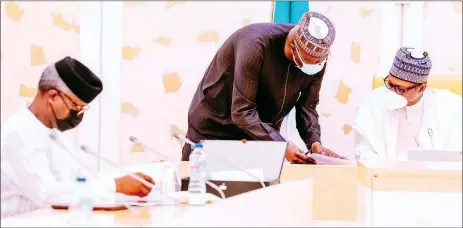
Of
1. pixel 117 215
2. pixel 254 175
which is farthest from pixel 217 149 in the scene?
pixel 117 215

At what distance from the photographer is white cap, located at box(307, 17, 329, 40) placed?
10.3ft

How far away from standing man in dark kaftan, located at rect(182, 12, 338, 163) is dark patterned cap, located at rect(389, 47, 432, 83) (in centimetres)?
36

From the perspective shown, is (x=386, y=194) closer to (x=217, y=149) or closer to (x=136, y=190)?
(x=136, y=190)

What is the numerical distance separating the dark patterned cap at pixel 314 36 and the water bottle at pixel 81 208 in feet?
5.09

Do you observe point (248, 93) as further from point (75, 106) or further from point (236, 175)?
point (75, 106)

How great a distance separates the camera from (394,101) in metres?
3.36

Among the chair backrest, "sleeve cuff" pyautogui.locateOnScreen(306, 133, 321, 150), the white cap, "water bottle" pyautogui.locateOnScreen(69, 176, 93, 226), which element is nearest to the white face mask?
the white cap

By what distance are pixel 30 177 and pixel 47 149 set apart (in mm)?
190

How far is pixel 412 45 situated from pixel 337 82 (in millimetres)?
534

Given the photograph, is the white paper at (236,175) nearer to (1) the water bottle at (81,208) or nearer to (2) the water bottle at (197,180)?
(2) the water bottle at (197,180)

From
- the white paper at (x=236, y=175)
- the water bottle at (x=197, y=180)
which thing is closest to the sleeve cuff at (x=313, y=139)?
the white paper at (x=236, y=175)

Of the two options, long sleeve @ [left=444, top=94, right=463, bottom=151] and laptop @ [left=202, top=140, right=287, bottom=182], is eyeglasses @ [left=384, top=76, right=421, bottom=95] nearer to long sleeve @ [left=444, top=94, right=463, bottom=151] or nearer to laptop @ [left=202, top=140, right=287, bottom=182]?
long sleeve @ [left=444, top=94, right=463, bottom=151]

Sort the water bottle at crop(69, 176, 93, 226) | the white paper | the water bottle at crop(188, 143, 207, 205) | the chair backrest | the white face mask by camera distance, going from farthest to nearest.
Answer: the chair backrest
the white face mask
the white paper
the water bottle at crop(188, 143, 207, 205)
the water bottle at crop(69, 176, 93, 226)

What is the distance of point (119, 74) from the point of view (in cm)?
362
